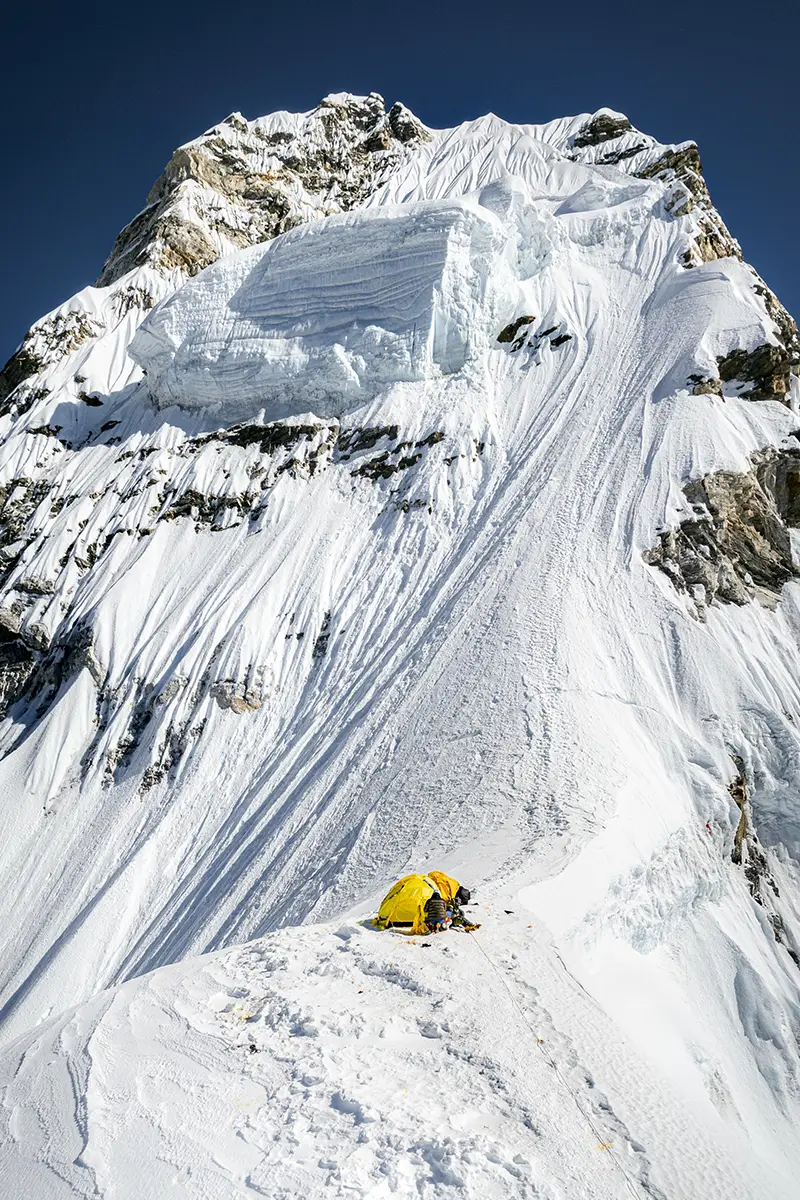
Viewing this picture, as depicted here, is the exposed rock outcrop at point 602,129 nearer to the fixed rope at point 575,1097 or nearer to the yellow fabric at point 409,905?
the yellow fabric at point 409,905

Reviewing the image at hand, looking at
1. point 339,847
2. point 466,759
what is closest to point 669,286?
point 466,759

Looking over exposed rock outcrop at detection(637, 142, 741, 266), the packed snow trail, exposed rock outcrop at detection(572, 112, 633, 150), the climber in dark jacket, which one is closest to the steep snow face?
exposed rock outcrop at detection(637, 142, 741, 266)

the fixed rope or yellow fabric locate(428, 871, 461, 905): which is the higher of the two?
yellow fabric locate(428, 871, 461, 905)

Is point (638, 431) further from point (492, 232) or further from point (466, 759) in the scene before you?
point (466, 759)

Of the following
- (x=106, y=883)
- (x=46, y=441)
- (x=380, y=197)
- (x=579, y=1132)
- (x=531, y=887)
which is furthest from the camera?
(x=380, y=197)

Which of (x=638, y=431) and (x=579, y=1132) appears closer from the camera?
(x=579, y=1132)

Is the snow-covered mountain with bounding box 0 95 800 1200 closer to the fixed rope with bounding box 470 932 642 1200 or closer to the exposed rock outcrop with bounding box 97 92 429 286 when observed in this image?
the fixed rope with bounding box 470 932 642 1200

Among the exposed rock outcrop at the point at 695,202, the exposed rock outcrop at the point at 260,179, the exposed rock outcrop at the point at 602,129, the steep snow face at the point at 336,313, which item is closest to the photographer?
the steep snow face at the point at 336,313

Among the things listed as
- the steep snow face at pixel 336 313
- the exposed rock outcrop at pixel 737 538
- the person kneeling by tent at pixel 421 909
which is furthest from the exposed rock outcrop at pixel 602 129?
the person kneeling by tent at pixel 421 909
